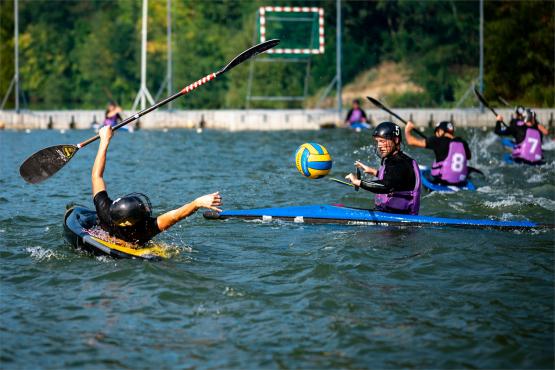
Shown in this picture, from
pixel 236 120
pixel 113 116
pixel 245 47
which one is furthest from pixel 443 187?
pixel 245 47

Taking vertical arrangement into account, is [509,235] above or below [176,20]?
below

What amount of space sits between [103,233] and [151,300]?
1.53 m

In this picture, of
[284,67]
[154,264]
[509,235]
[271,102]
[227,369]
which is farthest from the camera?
[284,67]

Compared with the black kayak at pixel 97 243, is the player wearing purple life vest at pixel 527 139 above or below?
above

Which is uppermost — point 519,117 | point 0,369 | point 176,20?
point 176,20

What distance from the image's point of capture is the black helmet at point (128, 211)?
8.12 meters

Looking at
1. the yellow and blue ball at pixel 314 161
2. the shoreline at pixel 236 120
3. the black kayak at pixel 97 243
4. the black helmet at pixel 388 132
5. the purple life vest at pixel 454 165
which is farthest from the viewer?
the shoreline at pixel 236 120

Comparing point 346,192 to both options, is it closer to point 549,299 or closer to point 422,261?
point 422,261

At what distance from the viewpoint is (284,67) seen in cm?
4431

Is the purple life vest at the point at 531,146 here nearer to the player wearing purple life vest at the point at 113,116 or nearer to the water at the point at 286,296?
the water at the point at 286,296

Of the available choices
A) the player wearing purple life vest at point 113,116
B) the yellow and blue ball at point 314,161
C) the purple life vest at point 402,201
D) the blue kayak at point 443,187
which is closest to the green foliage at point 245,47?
the player wearing purple life vest at point 113,116

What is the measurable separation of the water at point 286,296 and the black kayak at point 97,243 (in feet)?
0.37

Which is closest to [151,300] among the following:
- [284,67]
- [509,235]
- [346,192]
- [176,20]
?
[509,235]

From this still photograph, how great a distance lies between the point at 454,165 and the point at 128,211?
7124mm
